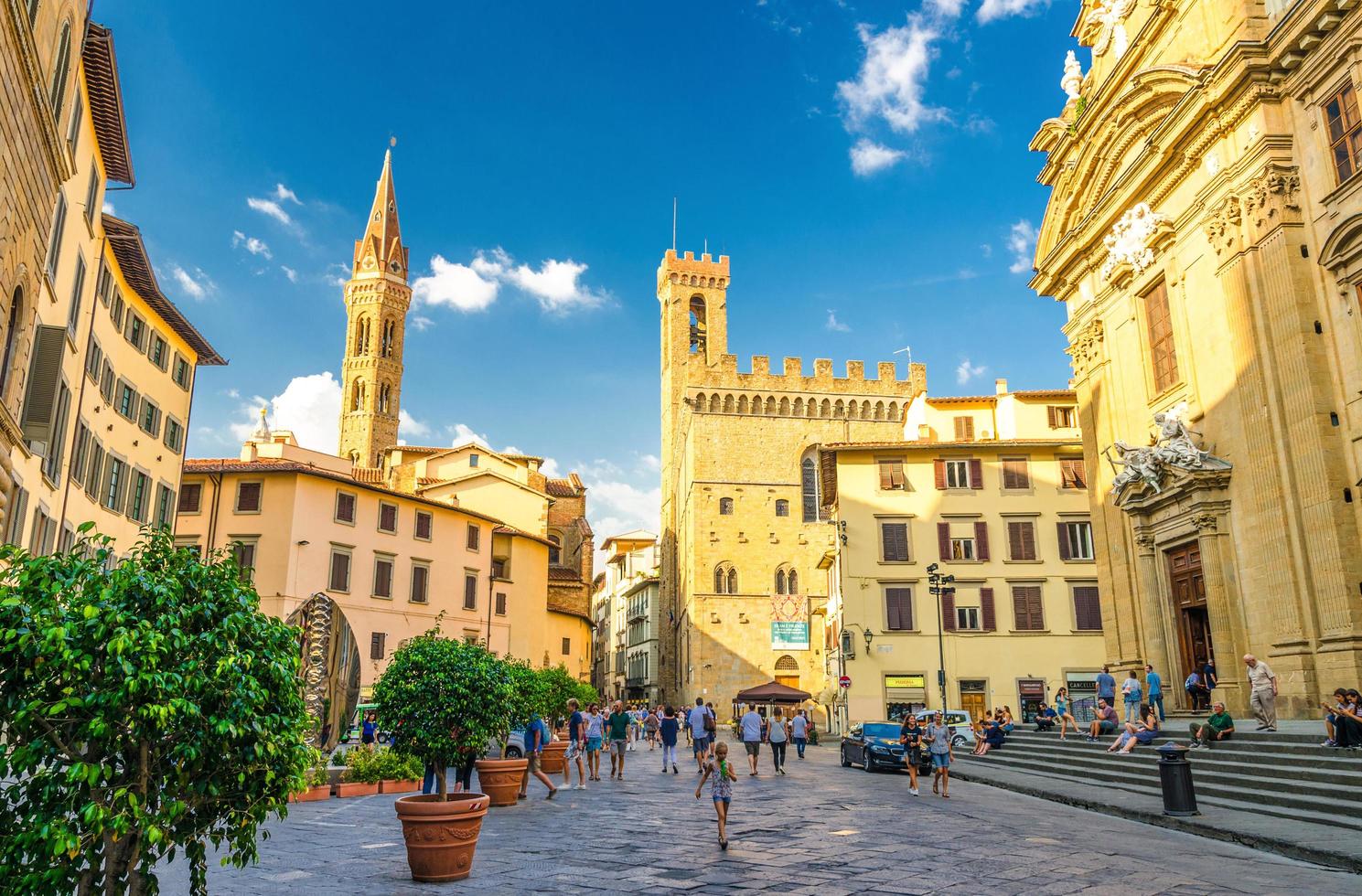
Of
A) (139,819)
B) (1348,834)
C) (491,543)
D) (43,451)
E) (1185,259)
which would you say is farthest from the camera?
(491,543)

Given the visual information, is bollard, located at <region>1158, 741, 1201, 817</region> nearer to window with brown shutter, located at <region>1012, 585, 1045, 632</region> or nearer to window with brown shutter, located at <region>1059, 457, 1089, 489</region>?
window with brown shutter, located at <region>1012, 585, 1045, 632</region>

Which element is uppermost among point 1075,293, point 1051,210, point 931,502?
point 1051,210

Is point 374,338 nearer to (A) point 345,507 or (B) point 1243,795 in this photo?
(A) point 345,507

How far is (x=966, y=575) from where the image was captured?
37.2 metres

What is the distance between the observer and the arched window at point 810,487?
190 feet

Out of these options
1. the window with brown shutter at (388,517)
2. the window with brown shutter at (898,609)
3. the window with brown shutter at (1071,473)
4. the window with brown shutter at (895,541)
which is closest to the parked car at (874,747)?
the window with brown shutter at (898,609)

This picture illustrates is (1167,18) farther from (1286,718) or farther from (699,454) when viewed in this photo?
(699,454)

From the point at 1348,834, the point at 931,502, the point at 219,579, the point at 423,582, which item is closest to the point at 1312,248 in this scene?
the point at 1348,834

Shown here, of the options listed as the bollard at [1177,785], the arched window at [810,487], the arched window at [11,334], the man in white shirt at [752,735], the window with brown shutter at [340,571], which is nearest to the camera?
the bollard at [1177,785]

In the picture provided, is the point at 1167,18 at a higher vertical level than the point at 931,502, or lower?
higher

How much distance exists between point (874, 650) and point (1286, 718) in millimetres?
21370

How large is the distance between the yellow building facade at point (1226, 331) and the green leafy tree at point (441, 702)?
43.7ft

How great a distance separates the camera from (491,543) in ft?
148

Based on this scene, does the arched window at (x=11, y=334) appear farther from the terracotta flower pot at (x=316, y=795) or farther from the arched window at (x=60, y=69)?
the terracotta flower pot at (x=316, y=795)
